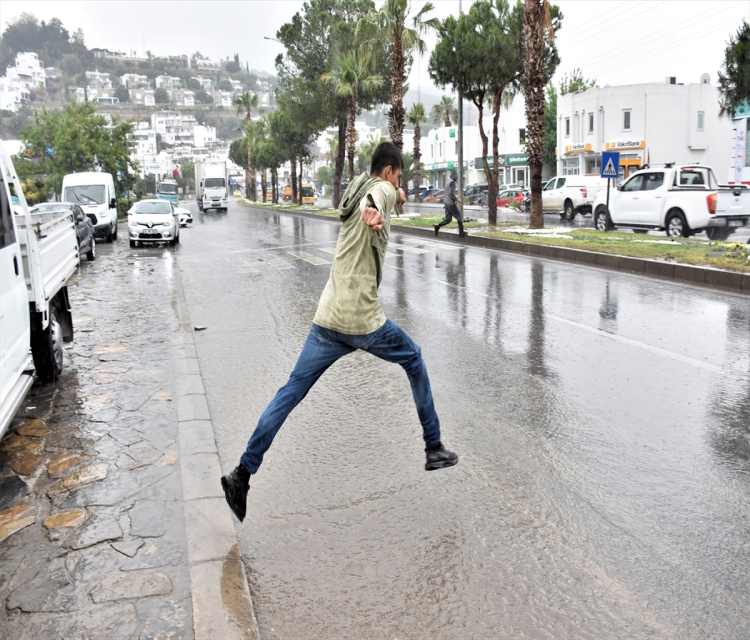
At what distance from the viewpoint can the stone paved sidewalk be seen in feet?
10.1

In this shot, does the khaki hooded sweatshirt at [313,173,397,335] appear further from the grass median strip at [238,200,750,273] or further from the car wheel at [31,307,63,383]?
the grass median strip at [238,200,750,273]

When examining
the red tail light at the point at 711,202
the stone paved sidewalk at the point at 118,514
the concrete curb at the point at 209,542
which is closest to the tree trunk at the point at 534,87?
the red tail light at the point at 711,202

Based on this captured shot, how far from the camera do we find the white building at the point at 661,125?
171ft

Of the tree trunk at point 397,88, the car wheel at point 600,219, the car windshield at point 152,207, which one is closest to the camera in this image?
the car wheel at point 600,219

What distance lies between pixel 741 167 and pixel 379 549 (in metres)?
35.3

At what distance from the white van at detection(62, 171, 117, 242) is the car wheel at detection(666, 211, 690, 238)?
59.6 feet

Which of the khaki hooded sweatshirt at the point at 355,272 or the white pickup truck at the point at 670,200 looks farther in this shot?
the white pickup truck at the point at 670,200

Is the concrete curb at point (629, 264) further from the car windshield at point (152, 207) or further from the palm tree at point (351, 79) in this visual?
the palm tree at point (351, 79)

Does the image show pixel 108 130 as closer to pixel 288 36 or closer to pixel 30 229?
pixel 288 36

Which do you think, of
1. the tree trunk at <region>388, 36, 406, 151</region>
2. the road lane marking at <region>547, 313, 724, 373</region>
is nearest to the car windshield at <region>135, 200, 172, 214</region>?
the tree trunk at <region>388, 36, 406, 151</region>

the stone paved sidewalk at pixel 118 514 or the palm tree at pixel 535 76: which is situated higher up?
the palm tree at pixel 535 76

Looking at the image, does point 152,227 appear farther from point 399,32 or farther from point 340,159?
point 340,159

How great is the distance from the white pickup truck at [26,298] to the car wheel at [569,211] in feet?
81.4

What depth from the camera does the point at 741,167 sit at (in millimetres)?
33750
